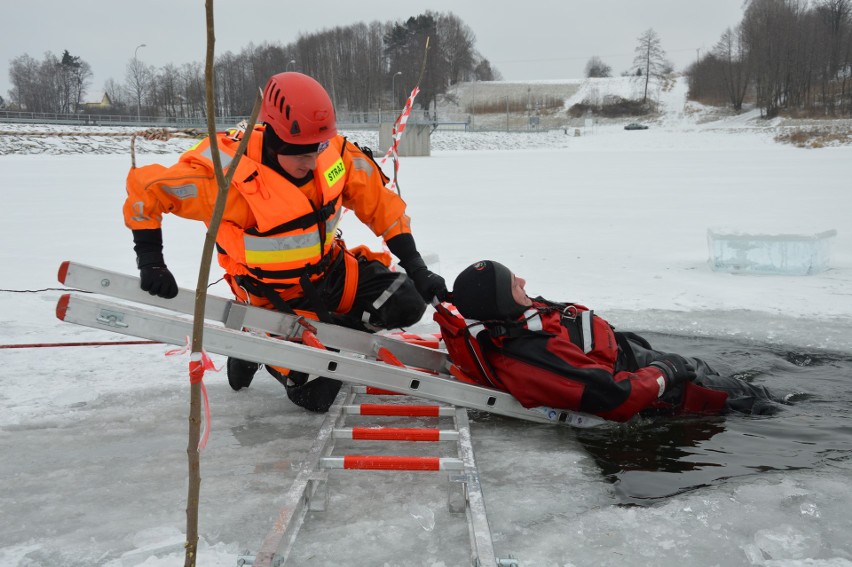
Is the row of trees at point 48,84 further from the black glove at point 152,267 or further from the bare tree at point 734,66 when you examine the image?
the black glove at point 152,267

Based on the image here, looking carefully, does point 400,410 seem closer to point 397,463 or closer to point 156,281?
point 397,463

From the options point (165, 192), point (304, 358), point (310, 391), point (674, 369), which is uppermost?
point (165, 192)

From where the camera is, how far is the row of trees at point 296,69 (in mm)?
53531

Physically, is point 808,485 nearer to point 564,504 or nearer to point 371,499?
point 564,504

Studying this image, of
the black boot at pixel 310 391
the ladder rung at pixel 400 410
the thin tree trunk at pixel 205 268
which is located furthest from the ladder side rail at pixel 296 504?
the thin tree trunk at pixel 205 268

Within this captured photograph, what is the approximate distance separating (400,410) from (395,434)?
40 centimetres

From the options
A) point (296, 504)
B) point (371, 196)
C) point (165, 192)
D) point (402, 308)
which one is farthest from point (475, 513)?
point (371, 196)

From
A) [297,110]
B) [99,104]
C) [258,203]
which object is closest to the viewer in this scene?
[297,110]

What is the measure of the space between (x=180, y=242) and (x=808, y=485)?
24.5 ft

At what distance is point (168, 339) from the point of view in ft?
9.02

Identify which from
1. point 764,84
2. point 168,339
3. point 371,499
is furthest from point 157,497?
point 764,84

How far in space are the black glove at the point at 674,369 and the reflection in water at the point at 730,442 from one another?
227 mm

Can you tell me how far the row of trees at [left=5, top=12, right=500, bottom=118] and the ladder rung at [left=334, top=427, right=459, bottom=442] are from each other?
166 ft

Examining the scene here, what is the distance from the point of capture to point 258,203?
3096 mm
